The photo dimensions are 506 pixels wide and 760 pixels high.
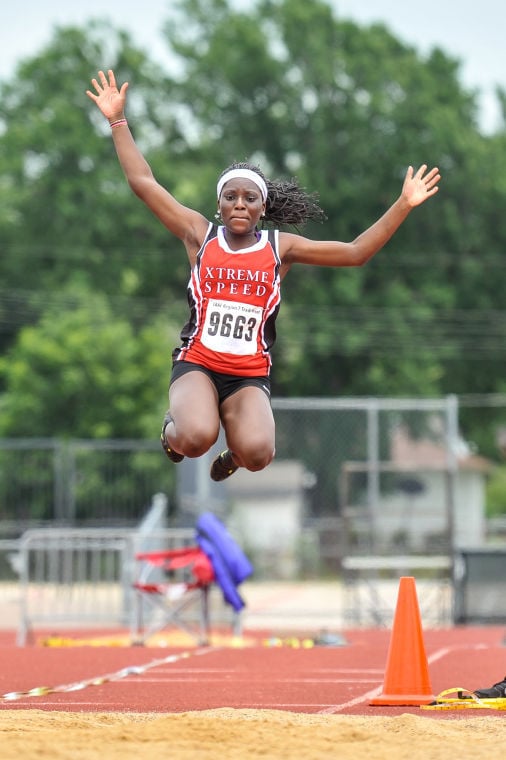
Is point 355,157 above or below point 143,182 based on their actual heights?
above

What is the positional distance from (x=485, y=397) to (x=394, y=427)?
75.1 feet

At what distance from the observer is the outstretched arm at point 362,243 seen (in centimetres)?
789

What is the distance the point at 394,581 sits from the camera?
21203 millimetres

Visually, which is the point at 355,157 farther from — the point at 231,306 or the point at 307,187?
the point at 231,306

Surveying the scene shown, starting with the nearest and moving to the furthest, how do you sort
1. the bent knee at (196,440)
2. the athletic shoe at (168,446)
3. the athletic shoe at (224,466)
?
the bent knee at (196,440) → the athletic shoe at (168,446) → the athletic shoe at (224,466)

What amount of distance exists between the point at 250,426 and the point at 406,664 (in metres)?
1.50

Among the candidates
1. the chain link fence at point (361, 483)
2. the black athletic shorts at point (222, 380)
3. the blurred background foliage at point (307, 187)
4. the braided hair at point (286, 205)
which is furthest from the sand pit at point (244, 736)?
the blurred background foliage at point (307, 187)

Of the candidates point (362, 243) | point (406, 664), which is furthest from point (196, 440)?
point (406, 664)

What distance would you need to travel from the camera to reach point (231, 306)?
7.56 m

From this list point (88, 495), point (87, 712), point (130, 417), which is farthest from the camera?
point (130, 417)

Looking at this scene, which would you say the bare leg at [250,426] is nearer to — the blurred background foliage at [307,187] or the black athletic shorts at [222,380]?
the black athletic shorts at [222,380]

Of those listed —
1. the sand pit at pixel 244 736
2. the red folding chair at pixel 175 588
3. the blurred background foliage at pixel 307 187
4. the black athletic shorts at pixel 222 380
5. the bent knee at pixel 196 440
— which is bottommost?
the sand pit at pixel 244 736

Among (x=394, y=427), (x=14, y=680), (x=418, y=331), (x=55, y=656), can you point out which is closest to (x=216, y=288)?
(x=14, y=680)

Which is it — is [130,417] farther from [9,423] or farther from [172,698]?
[172,698]
